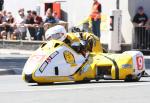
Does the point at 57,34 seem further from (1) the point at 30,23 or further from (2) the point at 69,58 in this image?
(1) the point at 30,23

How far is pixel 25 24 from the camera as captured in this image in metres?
30.0

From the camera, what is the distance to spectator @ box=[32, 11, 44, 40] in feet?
95.6

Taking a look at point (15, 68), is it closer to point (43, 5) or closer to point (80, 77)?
point (80, 77)

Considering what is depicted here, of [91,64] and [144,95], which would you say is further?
[91,64]

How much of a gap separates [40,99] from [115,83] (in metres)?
3.58

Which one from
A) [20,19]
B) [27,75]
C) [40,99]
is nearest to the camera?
[40,99]

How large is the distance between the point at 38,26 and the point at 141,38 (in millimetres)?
4317

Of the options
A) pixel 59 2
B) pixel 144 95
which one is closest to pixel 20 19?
pixel 59 2

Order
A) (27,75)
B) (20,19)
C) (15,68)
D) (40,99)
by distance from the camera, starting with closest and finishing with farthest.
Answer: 1. (40,99)
2. (27,75)
3. (15,68)
4. (20,19)

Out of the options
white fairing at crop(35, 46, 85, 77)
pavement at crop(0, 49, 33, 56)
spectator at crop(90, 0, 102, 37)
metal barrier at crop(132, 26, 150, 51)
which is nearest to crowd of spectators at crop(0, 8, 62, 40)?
pavement at crop(0, 49, 33, 56)

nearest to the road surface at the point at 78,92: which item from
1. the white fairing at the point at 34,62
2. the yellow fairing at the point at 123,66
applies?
the yellow fairing at the point at 123,66

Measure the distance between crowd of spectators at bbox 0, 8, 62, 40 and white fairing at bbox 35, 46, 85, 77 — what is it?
491 inches

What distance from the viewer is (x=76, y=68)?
16.0 meters

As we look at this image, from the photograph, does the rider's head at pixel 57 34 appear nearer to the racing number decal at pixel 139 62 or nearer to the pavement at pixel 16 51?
the racing number decal at pixel 139 62
